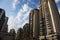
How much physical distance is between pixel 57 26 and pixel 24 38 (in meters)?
6.39

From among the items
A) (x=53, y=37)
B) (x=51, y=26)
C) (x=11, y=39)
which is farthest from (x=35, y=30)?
(x=53, y=37)

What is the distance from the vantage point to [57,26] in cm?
997

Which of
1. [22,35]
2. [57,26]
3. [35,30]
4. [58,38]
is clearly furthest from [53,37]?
[22,35]

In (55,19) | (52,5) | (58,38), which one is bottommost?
(58,38)

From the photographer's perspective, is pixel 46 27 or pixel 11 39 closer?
pixel 46 27

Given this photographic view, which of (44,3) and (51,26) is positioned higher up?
(44,3)

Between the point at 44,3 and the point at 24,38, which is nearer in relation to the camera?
the point at 44,3

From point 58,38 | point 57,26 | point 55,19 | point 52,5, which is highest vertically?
point 52,5

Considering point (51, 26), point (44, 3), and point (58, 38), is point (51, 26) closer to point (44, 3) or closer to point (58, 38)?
point (58, 38)

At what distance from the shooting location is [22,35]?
630 inches

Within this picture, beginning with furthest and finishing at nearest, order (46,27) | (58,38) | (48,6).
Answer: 1. (48,6)
2. (46,27)
3. (58,38)

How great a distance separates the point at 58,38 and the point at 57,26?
1514mm

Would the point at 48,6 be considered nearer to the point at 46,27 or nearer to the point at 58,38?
the point at 46,27

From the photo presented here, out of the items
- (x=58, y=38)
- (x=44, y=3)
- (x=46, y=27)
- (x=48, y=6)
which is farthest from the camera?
(x=44, y=3)
